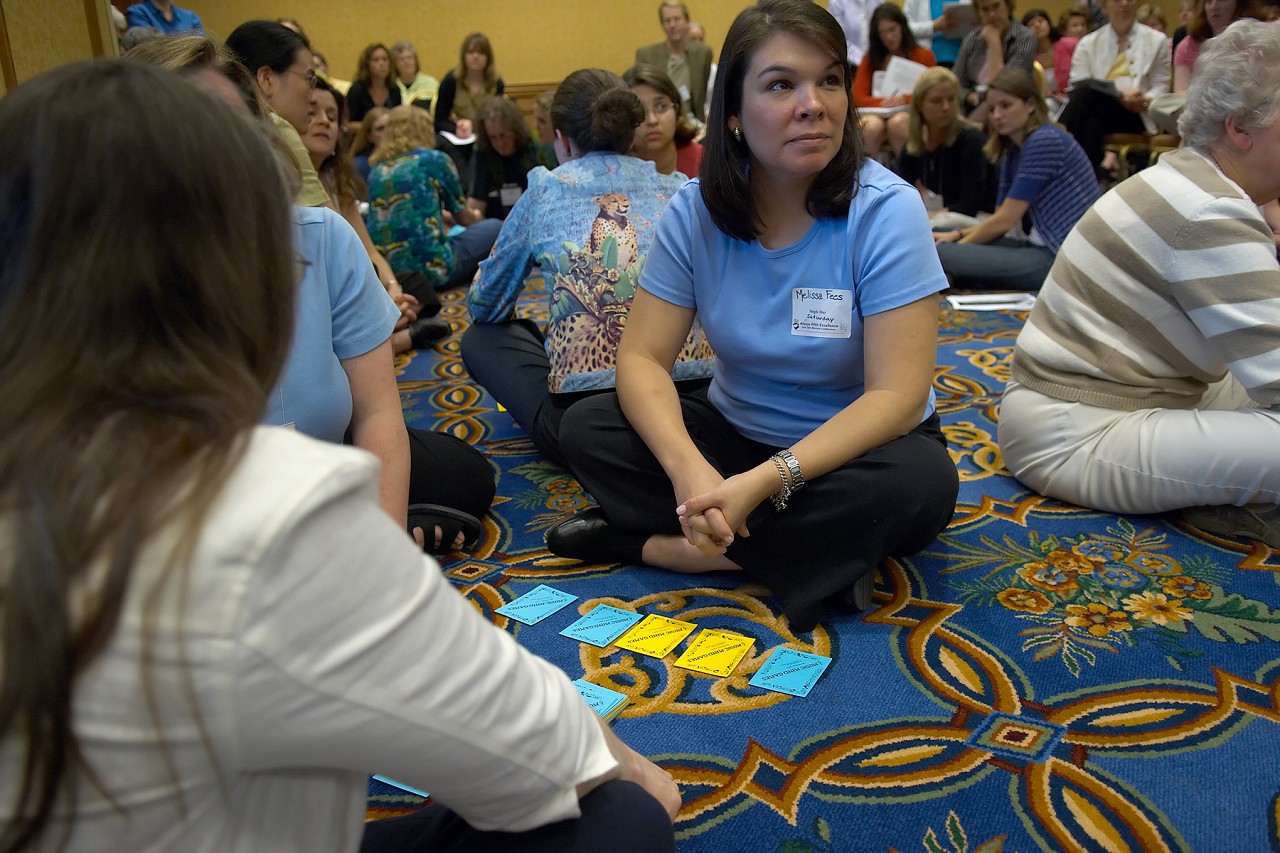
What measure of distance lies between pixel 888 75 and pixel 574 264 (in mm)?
5218

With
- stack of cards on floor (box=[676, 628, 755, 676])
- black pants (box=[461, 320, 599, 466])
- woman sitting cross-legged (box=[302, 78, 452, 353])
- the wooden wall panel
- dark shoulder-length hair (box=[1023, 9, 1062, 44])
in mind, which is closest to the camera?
stack of cards on floor (box=[676, 628, 755, 676])

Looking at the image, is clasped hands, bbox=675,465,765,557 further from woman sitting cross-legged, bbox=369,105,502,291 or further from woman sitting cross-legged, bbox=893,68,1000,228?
woman sitting cross-legged, bbox=893,68,1000,228

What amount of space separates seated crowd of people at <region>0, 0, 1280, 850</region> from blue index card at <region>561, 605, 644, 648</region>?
8.1 inches

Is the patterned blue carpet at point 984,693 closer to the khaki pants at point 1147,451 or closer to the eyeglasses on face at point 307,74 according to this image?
the khaki pants at point 1147,451

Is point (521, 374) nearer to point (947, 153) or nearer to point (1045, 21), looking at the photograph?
point (947, 153)

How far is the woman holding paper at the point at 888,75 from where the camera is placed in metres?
6.48

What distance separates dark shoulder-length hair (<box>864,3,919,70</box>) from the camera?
712 centimetres

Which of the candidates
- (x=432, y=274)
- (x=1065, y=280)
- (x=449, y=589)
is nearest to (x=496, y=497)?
(x=1065, y=280)

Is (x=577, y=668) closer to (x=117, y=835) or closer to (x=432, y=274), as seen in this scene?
(x=117, y=835)

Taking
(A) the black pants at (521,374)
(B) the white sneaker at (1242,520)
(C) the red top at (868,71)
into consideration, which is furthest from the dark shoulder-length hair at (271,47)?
(C) the red top at (868,71)

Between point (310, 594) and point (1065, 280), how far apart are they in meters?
2.07

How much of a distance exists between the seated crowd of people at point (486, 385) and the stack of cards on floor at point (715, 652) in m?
0.13

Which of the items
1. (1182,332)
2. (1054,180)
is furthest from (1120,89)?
(1182,332)

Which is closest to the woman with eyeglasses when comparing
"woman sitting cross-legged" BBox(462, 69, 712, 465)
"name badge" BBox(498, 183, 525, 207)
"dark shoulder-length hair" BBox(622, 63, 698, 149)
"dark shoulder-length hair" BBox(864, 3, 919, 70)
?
"dark shoulder-length hair" BBox(622, 63, 698, 149)
